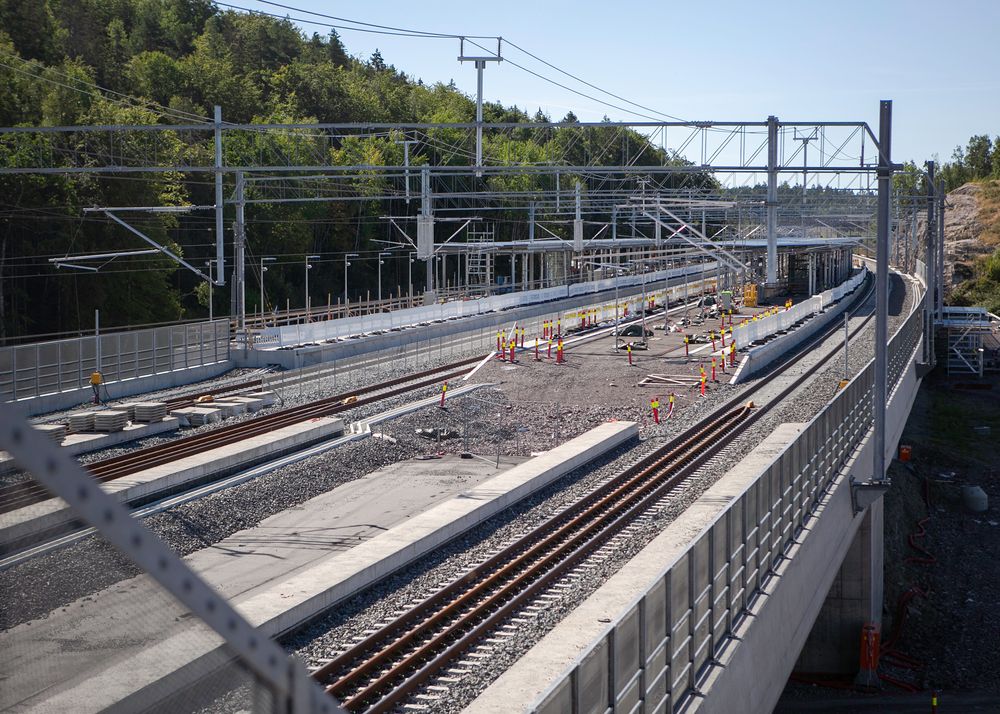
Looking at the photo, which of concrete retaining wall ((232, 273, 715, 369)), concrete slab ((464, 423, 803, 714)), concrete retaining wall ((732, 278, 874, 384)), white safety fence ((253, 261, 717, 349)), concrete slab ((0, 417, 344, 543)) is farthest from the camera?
white safety fence ((253, 261, 717, 349))

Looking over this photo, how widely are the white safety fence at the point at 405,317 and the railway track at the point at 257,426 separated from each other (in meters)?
4.75

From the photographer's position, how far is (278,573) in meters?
13.6

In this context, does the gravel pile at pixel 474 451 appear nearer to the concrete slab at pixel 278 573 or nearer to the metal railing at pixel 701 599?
the concrete slab at pixel 278 573

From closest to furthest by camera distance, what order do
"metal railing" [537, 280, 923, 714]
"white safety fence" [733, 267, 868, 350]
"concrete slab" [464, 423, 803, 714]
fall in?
"metal railing" [537, 280, 923, 714]
"concrete slab" [464, 423, 803, 714]
"white safety fence" [733, 267, 868, 350]

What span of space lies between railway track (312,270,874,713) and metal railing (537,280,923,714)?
94.5 inches

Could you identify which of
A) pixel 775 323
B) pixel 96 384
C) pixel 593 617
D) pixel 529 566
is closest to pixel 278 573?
pixel 529 566

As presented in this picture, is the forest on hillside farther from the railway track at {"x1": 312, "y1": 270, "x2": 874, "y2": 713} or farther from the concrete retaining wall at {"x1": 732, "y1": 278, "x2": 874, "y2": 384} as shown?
the railway track at {"x1": 312, "y1": 270, "x2": 874, "y2": 713}

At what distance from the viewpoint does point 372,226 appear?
229 feet

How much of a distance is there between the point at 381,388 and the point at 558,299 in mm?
28089

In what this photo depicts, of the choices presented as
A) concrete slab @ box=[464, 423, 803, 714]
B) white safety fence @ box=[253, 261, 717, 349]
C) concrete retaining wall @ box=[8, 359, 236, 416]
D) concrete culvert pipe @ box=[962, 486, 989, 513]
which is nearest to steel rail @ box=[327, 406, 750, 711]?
concrete slab @ box=[464, 423, 803, 714]

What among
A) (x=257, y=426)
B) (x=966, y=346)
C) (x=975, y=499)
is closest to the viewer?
(x=257, y=426)

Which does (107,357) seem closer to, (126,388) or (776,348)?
(126,388)

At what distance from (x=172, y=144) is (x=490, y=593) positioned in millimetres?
42667

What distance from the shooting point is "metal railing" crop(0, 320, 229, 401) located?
23.9 metres
